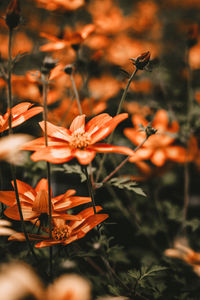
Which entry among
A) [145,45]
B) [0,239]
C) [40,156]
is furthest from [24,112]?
[145,45]

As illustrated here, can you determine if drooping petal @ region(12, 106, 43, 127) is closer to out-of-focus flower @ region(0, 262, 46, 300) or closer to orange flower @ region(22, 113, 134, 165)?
orange flower @ region(22, 113, 134, 165)

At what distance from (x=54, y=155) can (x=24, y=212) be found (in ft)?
0.52

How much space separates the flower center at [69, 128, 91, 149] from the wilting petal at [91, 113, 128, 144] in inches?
0.7

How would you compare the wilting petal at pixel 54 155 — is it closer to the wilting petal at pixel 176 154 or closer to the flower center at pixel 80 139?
the flower center at pixel 80 139

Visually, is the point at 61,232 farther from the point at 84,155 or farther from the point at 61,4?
the point at 61,4

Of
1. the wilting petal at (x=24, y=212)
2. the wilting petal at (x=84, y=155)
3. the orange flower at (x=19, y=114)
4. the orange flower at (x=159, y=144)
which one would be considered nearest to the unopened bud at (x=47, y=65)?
the orange flower at (x=19, y=114)

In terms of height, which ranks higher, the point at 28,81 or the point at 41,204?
the point at 28,81

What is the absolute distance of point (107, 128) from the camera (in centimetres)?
58

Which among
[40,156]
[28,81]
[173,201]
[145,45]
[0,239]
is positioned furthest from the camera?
[145,45]

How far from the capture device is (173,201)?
1.46m

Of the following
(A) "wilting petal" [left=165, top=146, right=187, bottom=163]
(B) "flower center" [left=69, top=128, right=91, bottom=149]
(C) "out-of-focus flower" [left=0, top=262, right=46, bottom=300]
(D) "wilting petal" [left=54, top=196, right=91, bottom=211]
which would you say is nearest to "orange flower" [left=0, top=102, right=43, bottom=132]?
(B) "flower center" [left=69, top=128, right=91, bottom=149]

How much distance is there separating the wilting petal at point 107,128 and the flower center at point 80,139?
0.06 ft

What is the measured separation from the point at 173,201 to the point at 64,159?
1.07 meters

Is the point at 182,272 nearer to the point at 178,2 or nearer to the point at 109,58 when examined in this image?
the point at 109,58
